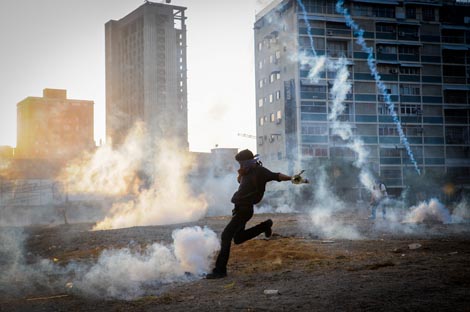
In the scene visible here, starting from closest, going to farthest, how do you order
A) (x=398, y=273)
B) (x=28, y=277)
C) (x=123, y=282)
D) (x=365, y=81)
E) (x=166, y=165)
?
(x=398, y=273)
(x=123, y=282)
(x=28, y=277)
(x=166, y=165)
(x=365, y=81)

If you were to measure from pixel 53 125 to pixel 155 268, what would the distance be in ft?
260

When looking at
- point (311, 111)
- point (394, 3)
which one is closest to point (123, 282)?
point (311, 111)

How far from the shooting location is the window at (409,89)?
59406 mm

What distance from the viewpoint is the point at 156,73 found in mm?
67938

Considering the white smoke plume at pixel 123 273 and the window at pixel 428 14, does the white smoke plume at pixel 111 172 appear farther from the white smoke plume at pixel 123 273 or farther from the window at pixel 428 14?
the window at pixel 428 14

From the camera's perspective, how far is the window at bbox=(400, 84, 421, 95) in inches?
2339

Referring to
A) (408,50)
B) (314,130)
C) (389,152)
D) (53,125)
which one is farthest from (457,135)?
(53,125)

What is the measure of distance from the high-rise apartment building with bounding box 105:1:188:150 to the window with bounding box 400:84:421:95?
27301 mm

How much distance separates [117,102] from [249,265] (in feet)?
229

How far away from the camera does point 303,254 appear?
10.2 meters

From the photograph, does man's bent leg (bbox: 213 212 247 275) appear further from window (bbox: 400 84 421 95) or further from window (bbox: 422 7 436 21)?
window (bbox: 422 7 436 21)

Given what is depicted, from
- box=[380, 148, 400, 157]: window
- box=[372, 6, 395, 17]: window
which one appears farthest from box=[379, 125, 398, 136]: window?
box=[372, 6, 395, 17]: window

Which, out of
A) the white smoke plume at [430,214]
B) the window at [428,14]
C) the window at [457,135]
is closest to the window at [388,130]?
the window at [457,135]

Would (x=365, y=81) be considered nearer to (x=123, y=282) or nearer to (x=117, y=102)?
(x=117, y=102)
